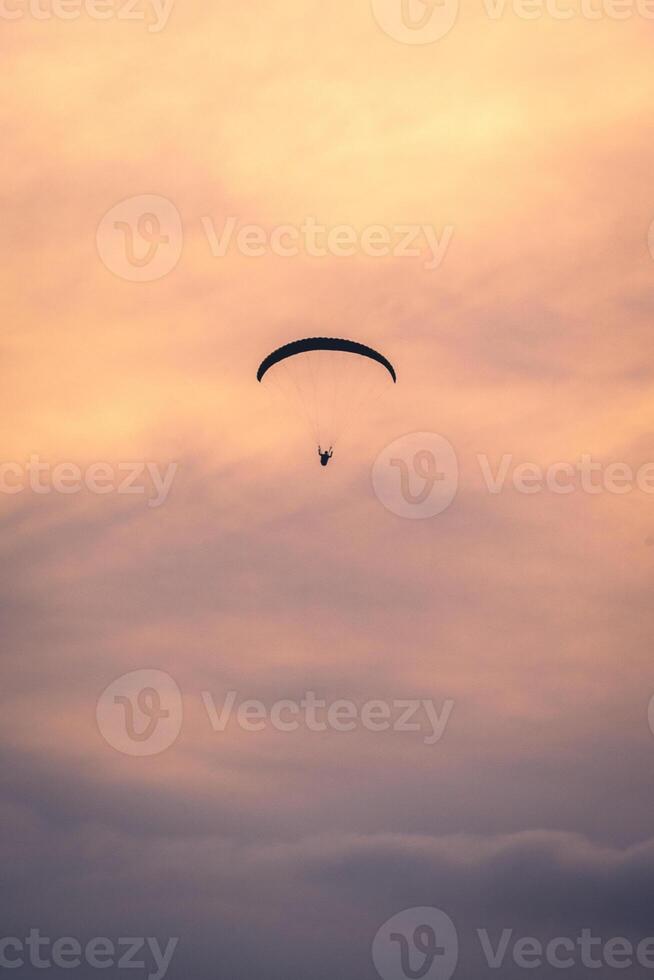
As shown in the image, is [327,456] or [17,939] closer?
[327,456]

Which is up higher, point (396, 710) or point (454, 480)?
point (396, 710)

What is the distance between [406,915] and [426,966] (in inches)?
1142

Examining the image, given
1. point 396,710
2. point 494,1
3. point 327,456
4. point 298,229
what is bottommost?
point 327,456

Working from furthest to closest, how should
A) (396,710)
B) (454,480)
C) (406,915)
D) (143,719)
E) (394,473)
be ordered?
(406,915) → (396,710) → (143,719) → (454,480) → (394,473)

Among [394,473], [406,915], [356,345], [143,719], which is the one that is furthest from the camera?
[406,915]

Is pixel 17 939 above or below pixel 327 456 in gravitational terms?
above

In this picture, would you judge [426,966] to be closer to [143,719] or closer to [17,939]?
[17,939]

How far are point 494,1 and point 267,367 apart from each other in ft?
59.2

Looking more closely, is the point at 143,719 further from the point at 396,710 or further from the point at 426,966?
the point at 426,966

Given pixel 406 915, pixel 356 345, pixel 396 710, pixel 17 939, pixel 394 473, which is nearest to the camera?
pixel 356 345

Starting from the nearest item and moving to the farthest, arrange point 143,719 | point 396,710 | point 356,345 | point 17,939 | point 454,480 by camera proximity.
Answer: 1. point 356,345
2. point 454,480
3. point 143,719
4. point 396,710
5. point 17,939

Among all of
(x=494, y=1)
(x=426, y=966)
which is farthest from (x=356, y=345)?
(x=426, y=966)

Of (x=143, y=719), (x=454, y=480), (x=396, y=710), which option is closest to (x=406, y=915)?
(x=396, y=710)

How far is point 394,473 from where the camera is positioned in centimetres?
7475
